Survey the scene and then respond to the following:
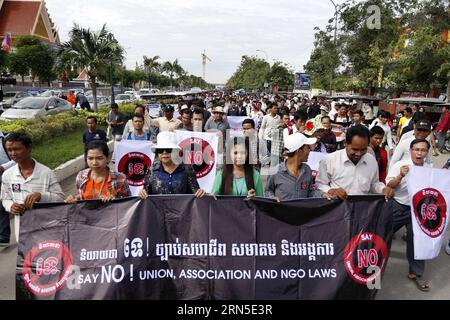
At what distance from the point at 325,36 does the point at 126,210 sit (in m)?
31.5

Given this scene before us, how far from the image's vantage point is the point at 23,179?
378 centimetres

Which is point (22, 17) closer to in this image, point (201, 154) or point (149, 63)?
point (149, 63)

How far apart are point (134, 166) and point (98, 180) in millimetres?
2616

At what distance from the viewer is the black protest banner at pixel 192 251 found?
331 cm

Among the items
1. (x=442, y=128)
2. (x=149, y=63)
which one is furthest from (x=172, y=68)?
(x=442, y=128)

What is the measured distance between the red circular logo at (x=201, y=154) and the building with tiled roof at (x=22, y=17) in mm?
62261

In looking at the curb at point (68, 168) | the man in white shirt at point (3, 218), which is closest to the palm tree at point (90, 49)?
the curb at point (68, 168)

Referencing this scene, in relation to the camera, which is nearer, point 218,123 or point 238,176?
point 238,176

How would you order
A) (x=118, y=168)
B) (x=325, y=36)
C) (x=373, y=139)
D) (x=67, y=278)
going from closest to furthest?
(x=67, y=278), (x=373, y=139), (x=118, y=168), (x=325, y=36)

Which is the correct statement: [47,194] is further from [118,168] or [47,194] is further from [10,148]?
[118,168]

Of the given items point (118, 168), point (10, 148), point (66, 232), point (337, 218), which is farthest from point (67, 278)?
point (118, 168)

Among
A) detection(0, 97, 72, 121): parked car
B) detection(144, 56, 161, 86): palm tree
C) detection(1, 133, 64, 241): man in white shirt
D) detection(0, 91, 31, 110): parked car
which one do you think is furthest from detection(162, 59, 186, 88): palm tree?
detection(1, 133, 64, 241): man in white shirt

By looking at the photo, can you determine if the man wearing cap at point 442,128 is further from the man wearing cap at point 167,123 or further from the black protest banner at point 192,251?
the black protest banner at point 192,251
